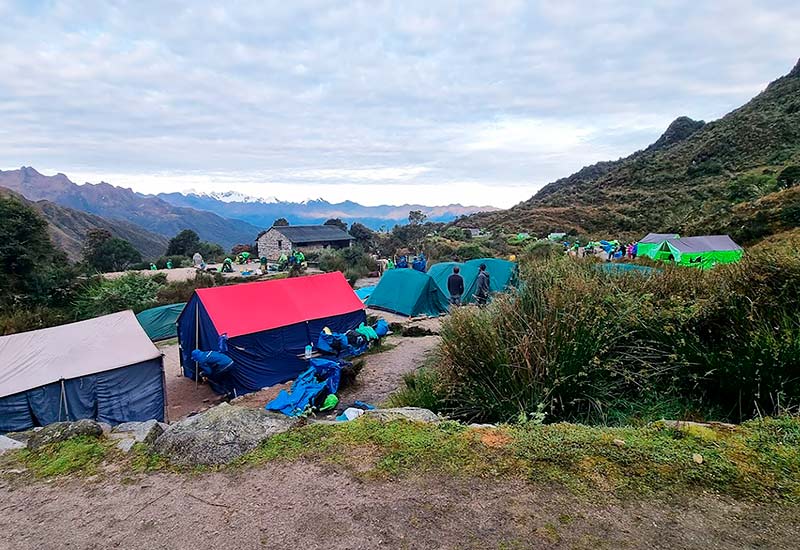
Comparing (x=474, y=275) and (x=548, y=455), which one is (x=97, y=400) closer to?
(x=548, y=455)

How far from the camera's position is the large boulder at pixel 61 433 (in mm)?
3179

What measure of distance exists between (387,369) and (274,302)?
2906 mm

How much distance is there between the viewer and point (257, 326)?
855 cm

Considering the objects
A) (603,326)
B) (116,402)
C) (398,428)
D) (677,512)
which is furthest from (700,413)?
(116,402)

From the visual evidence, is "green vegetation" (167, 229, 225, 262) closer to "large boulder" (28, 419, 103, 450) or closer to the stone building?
the stone building

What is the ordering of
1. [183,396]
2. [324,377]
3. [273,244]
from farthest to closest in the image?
[273,244], [183,396], [324,377]

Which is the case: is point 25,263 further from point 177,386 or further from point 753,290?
point 753,290

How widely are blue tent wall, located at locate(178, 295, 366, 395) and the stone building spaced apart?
104 feet

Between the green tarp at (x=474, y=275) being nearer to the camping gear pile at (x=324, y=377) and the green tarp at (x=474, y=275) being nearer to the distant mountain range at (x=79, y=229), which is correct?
the camping gear pile at (x=324, y=377)

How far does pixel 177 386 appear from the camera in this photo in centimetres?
905

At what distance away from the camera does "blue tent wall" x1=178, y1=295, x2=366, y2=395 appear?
825 centimetres

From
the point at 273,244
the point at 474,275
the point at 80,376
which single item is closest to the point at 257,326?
the point at 80,376

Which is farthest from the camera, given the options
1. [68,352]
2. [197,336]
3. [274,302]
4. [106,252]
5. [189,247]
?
[189,247]

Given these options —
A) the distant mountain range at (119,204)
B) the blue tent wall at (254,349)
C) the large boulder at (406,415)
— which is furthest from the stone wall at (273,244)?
the distant mountain range at (119,204)
